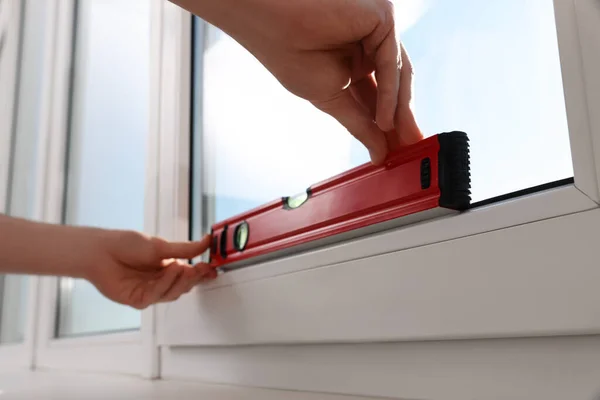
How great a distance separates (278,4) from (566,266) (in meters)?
0.25

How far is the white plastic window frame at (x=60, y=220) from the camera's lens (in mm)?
921

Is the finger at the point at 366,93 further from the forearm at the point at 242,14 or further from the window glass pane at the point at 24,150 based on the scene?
the window glass pane at the point at 24,150

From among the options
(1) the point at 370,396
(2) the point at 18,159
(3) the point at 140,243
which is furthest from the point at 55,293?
(1) the point at 370,396

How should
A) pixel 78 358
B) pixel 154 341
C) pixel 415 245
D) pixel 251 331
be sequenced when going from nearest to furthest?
pixel 415 245 < pixel 251 331 < pixel 154 341 < pixel 78 358

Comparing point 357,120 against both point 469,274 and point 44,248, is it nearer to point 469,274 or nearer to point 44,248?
point 469,274

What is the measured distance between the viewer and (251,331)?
63 cm

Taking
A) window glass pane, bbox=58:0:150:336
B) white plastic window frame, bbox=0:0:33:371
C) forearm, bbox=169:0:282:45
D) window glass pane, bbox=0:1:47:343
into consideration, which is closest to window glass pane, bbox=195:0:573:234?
forearm, bbox=169:0:282:45

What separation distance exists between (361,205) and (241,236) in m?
0.21

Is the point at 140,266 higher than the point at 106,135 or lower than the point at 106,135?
lower

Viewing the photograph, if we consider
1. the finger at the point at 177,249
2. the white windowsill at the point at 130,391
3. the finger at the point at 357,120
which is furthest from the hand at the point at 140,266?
the finger at the point at 357,120

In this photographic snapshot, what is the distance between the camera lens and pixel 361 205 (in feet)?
1.66

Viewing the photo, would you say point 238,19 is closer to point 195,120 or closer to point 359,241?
point 359,241

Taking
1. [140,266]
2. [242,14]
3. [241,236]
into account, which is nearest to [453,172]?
[242,14]

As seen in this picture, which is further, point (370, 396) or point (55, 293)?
point (55, 293)
